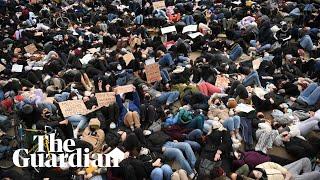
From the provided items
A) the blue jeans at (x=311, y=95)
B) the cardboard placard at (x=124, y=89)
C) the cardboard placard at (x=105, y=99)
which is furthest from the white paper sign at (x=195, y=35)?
the cardboard placard at (x=105, y=99)

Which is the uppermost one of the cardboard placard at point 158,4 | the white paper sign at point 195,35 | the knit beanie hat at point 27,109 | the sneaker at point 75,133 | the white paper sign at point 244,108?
the cardboard placard at point 158,4

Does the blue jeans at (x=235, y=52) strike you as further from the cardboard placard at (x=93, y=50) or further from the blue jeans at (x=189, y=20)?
the cardboard placard at (x=93, y=50)

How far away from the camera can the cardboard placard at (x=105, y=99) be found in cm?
1111

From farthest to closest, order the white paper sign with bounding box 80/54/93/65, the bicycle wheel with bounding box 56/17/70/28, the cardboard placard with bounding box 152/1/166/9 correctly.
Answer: the cardboard placard with bounding box 152/1/166/9, the bicycle wheel with bounding box 56/17/70/28, the white paper sign with bounding box 80/54/93/65

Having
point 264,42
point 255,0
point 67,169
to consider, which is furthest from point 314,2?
point 67,169

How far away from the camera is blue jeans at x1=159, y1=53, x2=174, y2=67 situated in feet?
44.7

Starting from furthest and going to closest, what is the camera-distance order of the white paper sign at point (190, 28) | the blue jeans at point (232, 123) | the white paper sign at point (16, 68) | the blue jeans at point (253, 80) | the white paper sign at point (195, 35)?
the white paper sign at point (190, 28), the white paper sign at point (195, 35), the white paper sign at point (16, 68), the blue jeans at point (253, 80), the blue jeans at point (232, 123)

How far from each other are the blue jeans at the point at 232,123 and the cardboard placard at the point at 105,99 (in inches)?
129

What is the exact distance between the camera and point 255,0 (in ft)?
65.7

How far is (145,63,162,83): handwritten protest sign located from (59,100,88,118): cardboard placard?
2.39m

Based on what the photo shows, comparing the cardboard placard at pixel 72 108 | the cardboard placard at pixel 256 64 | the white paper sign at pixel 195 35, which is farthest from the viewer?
the white paper sign at pixel 195 35

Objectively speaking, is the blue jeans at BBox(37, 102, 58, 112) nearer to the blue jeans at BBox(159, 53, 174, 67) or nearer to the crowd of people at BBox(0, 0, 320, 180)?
the crowd of people at BBox(0, 0, 320, 180)

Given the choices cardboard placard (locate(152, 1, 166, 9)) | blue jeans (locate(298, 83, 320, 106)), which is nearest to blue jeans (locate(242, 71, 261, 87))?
blue jeans (locate(298, 83, 320, 106))

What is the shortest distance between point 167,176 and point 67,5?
14387 mm
